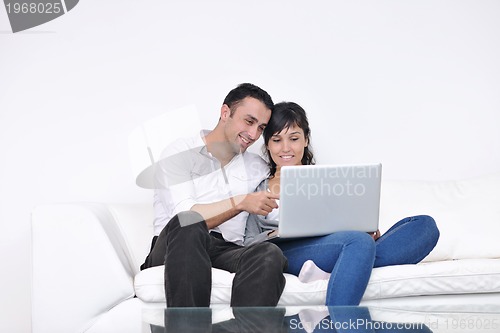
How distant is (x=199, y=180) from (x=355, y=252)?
0.73 metres

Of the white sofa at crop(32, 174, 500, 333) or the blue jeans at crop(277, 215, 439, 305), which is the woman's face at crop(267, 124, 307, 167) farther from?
the white sofa at crop(32, 174, 500, 333)

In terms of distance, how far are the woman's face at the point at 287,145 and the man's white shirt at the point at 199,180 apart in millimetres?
76

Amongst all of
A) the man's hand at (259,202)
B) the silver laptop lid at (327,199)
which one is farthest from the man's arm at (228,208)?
the silver laptop lid at (327,199)

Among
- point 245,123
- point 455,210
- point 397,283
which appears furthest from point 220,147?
point 455,210

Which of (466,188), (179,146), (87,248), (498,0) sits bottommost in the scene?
(466,188)

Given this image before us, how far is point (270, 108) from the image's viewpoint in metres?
3.09

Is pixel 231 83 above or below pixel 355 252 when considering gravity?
above

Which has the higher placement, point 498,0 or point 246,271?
point 498,0

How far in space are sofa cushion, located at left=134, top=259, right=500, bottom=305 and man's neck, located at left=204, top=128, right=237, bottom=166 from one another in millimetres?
595

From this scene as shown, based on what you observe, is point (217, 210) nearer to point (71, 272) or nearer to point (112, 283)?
point (112, 283)

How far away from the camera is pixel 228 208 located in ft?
8.80

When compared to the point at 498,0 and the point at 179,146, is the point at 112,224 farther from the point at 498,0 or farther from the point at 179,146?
the point at 498,0

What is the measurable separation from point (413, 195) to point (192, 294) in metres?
1.38

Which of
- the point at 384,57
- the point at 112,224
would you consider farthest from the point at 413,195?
the point at 112,224
